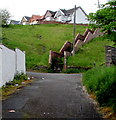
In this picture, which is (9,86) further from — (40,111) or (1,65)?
(40,111)

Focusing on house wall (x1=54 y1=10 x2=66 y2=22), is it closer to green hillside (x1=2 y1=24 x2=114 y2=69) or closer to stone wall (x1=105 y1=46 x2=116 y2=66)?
green hillside (x1=2 y1=24 x2=114 y2=69)

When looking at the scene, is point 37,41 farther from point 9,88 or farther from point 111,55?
point 9,88

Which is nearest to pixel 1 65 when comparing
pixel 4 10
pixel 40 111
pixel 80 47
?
pixel 40 111

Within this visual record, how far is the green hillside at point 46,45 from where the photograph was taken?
28.6 m

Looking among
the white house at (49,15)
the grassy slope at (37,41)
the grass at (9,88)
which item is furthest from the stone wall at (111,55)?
the white house at (49,15)

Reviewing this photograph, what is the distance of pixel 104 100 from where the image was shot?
7.22m

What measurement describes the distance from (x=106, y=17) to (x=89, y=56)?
991 inches

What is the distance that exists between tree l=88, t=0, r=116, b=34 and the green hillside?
18.4 metres

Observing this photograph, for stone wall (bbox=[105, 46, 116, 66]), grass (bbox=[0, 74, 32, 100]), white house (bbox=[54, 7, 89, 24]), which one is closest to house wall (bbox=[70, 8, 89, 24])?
white house (bbox=[54, 7, 89, 24])

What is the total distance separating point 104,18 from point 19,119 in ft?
12.1

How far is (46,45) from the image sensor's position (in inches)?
1393

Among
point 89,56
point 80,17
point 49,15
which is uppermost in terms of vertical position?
point 49,15

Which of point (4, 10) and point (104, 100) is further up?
point (4, 10)

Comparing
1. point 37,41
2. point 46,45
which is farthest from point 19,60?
point 37,41
